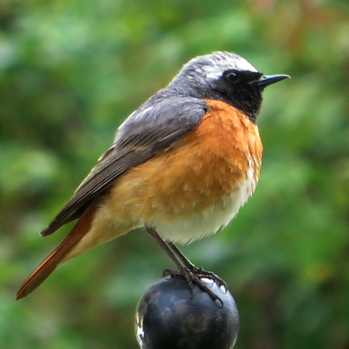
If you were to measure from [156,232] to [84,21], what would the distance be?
2.53 metres

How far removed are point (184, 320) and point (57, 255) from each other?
4.37ft

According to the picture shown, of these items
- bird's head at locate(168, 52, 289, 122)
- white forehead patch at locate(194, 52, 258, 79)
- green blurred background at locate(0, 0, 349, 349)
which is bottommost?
green blurred background at locate(0, 0, 349, 349)

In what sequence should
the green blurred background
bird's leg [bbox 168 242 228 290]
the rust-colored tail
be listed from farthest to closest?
the green blurred background → the rust-colored tail → bird's leg [bbox 168 242 228 290]

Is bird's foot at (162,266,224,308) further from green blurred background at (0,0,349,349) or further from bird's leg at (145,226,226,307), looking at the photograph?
green blurred background at (0,0,349,349)

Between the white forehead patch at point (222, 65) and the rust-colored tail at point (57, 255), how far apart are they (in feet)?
3.73

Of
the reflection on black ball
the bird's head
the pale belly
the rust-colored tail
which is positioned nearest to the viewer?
the reflection on black ball

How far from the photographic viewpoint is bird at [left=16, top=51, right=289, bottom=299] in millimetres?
3652

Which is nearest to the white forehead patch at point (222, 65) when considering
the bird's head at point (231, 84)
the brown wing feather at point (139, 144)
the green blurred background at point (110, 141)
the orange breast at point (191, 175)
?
the bird's head at point (231, 84)

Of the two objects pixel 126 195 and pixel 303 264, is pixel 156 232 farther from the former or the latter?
pixel 303 264

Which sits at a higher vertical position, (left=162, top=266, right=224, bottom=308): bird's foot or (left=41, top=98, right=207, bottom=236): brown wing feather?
(left=41, top=98, right=207, bottom=236): brown wing feather

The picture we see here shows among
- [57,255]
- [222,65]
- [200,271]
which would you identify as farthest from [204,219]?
[222,65]

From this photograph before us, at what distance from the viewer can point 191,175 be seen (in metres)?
3.61

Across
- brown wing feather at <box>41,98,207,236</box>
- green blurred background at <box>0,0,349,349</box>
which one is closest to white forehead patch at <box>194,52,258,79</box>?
brown wing feather at <box>41,98,207,236</box>

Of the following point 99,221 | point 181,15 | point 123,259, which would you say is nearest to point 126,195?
point 99,221
